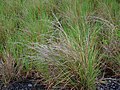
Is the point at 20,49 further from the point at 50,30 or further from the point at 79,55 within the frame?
the point at 79,55

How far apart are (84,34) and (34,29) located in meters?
0.55

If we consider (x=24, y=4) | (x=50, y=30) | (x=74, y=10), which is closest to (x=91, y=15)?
(x=74, y=10)

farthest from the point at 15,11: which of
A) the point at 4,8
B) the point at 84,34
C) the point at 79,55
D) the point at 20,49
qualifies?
the point at 79,55

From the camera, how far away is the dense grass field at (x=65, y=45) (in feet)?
8.00

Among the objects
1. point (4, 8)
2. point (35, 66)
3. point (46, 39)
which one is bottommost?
point (35, 66)

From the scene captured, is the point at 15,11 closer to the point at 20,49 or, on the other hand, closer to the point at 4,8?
the point at 4,8

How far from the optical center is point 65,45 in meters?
2.50

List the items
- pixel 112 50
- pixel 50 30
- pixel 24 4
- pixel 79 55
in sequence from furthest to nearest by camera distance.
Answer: pixel 24 4
pixel 50 30
pixel 112 50
pixel 79 55

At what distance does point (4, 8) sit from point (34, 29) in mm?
843

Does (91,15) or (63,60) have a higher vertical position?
(91,15)

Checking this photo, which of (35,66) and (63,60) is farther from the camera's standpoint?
(35,66)

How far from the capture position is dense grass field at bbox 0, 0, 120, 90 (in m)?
2.44

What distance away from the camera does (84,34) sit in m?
2.67

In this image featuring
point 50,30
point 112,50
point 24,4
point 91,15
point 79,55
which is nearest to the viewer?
point 79,55
